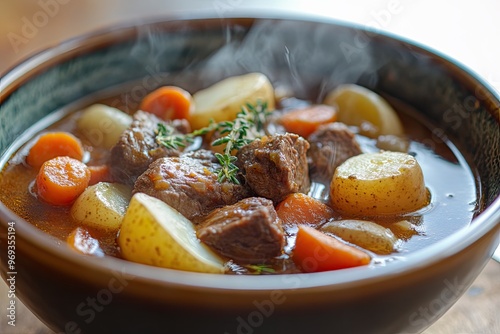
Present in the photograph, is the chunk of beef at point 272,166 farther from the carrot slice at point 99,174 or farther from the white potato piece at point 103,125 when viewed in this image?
the white potato piece at point 103,125

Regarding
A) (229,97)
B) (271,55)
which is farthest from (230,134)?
(271,55)

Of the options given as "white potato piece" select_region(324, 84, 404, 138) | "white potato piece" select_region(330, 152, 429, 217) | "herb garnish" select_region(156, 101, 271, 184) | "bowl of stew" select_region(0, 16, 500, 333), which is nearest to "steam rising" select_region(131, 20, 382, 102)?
"bowl of stew" select_region(0, 16, 500, 333)

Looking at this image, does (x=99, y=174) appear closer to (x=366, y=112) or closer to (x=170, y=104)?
(x=170, y=104)

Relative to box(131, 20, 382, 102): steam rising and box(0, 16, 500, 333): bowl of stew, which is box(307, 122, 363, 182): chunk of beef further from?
box(131, 20, 382, 102): steam rising

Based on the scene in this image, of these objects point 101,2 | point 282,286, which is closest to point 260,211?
point 282,286

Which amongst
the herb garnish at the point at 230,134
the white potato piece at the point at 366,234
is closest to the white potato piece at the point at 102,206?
the herb garnish at the point at 230,134

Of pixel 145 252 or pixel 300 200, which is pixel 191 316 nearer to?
pixel 145 252
